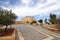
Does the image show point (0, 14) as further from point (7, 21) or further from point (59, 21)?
point (59, 21)

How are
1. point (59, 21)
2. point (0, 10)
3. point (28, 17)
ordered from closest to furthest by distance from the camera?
point (0, 10) < point (59, 21) < point (28, 17)

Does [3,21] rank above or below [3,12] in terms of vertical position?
below

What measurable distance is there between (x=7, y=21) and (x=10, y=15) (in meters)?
2.30

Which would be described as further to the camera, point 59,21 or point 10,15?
point 59,21

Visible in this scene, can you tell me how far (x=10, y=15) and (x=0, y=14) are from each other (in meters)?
4.63

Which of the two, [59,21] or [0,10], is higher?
[0,10]

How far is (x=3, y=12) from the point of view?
35.9 m

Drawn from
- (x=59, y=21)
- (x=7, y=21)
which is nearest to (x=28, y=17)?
(x=59, y=21)

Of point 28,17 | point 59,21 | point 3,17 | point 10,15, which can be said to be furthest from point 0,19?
point 28,17

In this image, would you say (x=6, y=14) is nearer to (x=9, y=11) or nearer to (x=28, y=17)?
(x=9, y=11)

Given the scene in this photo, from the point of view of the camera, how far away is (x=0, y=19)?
34.8 meters

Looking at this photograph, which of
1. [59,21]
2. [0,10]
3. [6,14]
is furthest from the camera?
[59,21]

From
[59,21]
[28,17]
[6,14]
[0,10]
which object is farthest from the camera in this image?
[28,17]

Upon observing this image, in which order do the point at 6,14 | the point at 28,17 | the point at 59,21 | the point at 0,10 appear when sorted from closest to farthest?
1. the point at 0,10
2. the point at 6,14
3. the point at 59,21
4. the point at 28,17
